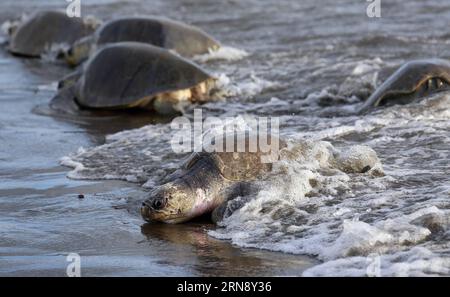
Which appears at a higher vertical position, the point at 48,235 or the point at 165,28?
the point at 165,28

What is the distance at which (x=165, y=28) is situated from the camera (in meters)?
9.44

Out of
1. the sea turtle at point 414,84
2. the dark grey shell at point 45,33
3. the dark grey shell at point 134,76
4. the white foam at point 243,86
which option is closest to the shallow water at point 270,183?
the white foam at point 243,86

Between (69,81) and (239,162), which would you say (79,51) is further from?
(239,162)

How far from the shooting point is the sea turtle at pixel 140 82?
24.4 ft

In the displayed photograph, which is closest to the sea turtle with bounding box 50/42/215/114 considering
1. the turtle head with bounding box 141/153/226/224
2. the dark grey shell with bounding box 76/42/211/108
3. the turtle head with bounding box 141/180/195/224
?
the dark grey shell with bounding box 76/42/211/108

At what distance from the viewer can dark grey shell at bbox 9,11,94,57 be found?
10.8 metres

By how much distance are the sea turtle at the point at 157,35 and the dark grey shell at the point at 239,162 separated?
184 inches

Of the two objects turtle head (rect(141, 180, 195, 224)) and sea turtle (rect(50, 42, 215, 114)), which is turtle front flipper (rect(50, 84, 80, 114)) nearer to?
sea turtle (rect(50, 42, 215, 114))

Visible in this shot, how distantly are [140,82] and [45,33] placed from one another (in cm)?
381

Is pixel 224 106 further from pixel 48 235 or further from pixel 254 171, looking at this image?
pixel 48 235

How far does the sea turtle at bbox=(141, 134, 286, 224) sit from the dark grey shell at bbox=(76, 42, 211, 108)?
2.67 m

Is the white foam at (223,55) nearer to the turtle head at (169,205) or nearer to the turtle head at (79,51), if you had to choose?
the turtle head at (79,51)
